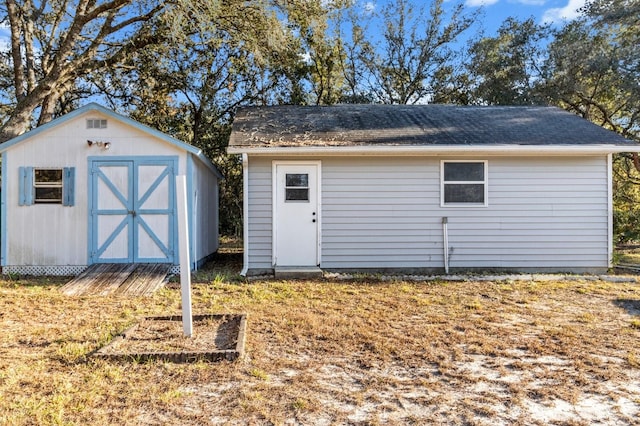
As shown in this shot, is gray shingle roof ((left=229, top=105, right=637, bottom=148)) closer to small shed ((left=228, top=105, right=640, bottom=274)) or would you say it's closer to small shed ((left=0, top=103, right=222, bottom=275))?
small shed ((left=228, top=105, right=640, bottom=274))

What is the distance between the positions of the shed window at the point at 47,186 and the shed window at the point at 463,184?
6875 millimetres

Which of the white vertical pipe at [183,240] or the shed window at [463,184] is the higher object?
the shed window at [463,184]

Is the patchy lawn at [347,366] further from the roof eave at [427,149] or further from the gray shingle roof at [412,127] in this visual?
the gray shingle roof at [412,127]

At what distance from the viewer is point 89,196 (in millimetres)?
7930

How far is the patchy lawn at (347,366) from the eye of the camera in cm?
269

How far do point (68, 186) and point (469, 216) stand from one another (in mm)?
7397

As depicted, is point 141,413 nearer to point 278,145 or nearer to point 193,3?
point 278,145

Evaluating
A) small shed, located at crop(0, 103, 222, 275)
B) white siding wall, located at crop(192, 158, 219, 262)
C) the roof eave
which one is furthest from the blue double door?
the roof eave

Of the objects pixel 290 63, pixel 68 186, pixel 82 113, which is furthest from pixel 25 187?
pixel 290 63

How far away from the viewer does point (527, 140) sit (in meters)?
7.96

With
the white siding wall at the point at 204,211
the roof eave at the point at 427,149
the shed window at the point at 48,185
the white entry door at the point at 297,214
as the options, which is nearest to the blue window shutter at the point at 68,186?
the shed window at the point at 48,185

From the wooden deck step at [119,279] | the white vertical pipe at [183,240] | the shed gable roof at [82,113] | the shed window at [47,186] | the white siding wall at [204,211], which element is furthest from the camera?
the white siding wall at [204,211]

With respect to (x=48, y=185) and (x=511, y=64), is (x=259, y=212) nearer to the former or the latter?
(x=48, y=185)

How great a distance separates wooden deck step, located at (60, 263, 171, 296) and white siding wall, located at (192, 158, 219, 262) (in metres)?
0.98
